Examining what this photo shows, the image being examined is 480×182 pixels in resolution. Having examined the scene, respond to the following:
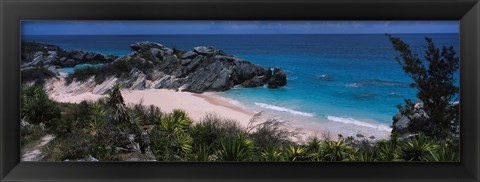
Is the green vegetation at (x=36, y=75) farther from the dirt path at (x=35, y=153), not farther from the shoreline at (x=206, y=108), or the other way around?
the dirt path at (x=35, y=153)

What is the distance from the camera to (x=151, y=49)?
389 cm

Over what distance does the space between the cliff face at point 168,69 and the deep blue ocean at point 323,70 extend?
2.2 inches

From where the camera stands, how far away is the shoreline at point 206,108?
380 cm

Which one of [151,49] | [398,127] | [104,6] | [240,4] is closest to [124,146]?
[151,49]

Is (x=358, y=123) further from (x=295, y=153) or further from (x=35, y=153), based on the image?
(x=35, y=153)

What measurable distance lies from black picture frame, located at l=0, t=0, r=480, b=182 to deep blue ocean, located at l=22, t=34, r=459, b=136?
1.51ft

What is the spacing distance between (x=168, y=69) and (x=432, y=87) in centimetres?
196

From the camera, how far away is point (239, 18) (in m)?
3.35

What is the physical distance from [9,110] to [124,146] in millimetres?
810

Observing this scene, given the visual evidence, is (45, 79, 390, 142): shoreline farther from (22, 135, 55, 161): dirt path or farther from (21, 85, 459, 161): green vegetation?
(22, 135, 55, 161): dirt path

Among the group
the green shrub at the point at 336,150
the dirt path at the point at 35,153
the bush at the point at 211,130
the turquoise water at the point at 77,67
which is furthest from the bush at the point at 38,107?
the green shrub at the point at 336,150

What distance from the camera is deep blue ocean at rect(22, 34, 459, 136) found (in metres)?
3.79

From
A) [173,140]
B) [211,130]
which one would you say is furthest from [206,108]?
[173,140]

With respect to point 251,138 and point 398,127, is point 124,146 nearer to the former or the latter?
point 251,138
